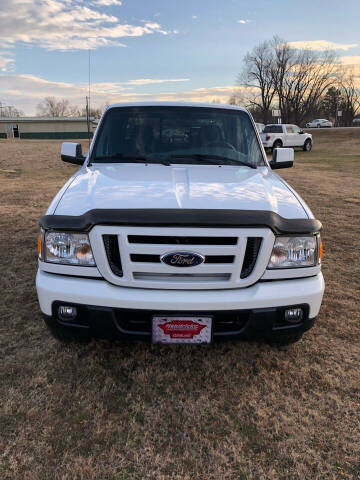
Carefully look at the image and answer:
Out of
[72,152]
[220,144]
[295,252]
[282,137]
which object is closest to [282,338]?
[295,252]

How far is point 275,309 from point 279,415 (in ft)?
2.11

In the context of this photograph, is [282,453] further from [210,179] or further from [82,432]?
[210,179]

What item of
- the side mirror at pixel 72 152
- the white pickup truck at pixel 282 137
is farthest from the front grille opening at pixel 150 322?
the white pickup truck at pixel 282 137

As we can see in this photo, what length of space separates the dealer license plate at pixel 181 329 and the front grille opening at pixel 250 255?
351mm

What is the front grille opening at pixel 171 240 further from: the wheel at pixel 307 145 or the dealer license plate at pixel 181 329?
the wheel at pixel 307 145

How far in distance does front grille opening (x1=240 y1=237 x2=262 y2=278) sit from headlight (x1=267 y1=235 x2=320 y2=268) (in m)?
0.11

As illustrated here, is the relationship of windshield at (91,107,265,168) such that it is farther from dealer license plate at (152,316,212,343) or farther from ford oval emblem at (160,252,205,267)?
Result: dealer license plate at (152,316,212,343)

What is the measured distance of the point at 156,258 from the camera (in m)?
2.19

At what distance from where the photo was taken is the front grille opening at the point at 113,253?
7.25 ft

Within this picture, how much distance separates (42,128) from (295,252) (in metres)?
63.7

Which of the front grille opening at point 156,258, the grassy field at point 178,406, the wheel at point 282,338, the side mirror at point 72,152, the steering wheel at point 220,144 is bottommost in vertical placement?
the grassy field at point 178,406

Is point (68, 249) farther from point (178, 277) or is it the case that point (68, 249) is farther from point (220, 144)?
point (220, 144)

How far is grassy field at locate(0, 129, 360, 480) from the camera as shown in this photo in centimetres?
192

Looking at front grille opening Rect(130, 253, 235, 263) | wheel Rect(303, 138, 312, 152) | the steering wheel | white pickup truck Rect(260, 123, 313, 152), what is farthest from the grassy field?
wheel Rect(303, 138, 312, 152)
